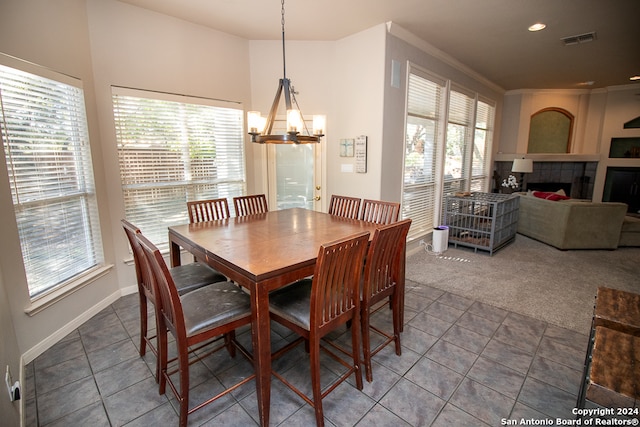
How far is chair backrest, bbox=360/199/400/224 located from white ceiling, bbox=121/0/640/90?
197 centimetres

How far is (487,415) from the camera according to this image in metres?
1.70

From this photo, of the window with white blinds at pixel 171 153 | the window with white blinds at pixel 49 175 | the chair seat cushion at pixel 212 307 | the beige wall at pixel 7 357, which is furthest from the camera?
the window with white blinds at pixel 171 153

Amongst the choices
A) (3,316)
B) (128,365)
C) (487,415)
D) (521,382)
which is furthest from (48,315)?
(521,382)

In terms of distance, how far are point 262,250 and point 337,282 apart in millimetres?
543

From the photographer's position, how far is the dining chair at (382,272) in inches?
72.9

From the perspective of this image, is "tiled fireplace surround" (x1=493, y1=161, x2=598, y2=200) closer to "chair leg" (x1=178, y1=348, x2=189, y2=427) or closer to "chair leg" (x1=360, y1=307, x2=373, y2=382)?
"chair leg" (x1=360, y1=307, x2=373, y2=382)

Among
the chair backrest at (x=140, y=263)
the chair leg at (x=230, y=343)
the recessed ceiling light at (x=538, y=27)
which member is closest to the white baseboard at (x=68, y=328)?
the chair backrest at (x=140, y=263)

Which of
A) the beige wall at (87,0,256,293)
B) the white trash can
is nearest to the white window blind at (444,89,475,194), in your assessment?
the white trash can

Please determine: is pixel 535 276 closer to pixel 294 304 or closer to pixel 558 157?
pixel 294 304

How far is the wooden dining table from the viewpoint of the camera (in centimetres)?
155

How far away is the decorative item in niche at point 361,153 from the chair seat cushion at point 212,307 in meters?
2.43

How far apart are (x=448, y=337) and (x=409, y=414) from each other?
2.98 feet

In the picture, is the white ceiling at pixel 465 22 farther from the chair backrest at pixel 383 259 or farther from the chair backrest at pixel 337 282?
the chair backrest at pixel 337 282

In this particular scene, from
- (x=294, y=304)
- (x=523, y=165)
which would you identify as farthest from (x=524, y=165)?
(x=294, y=304)
